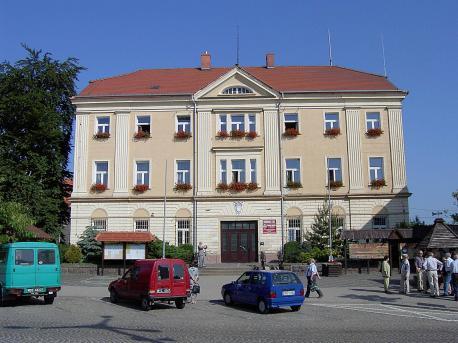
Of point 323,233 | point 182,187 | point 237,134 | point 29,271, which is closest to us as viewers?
point 29,271

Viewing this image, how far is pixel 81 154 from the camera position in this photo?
3953 centimetres

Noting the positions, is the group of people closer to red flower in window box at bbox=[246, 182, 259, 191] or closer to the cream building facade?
the cream building facade

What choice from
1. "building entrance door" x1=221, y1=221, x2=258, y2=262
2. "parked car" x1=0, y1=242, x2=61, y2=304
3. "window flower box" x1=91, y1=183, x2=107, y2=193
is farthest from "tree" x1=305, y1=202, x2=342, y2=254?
"parked car" x1=0, y1=242, x2=61, y2=304

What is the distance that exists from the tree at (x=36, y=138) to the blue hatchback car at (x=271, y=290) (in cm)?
2516

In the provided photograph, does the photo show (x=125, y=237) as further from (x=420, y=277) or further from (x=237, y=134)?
(x=420, y=277)

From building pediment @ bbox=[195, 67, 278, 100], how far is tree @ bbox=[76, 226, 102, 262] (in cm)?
1299

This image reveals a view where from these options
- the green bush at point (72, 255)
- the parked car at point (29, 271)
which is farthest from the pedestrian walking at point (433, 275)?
the green bush at point (72, 255)

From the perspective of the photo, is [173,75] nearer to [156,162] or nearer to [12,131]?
[156,162]

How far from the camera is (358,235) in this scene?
31109 millimetres

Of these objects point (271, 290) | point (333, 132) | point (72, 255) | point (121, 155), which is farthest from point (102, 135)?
point (271, 290)

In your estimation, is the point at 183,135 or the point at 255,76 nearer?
the point at 183,135

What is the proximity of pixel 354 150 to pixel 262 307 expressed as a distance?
23.9m

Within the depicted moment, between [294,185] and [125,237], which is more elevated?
[294,185]

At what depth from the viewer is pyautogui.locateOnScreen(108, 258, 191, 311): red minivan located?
57.1 ft
